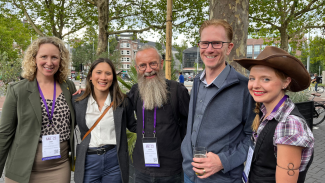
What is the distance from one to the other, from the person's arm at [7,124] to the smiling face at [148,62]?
1276 mm

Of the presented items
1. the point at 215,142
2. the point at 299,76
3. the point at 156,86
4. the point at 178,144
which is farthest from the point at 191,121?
the point at 299,76

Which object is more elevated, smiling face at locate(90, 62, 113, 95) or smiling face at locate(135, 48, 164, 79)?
smiling face at locate(135, 48, 164, 79)

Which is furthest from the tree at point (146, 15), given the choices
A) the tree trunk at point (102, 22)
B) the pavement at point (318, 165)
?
the pavement at point (318, 165)

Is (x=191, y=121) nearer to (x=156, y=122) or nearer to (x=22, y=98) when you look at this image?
(x=156, y=122)

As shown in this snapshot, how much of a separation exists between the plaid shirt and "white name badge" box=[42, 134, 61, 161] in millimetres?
1964

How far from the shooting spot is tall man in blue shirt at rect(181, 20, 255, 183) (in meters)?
1.67

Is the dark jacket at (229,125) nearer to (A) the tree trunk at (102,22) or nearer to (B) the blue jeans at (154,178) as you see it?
(B) the blue jeans at (154,178)

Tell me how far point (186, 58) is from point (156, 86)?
93.3 m

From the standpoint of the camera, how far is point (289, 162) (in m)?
1.31

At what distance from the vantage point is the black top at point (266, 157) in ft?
4.67

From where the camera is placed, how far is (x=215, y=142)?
1738 millimetres

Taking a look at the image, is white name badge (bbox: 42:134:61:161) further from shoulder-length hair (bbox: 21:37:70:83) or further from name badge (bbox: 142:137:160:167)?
name badge (bbox: 142:137:160:167)

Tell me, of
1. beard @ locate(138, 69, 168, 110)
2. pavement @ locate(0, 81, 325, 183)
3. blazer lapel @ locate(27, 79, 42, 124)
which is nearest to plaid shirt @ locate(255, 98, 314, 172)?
beard @ locate(138, 69, 168, 110)

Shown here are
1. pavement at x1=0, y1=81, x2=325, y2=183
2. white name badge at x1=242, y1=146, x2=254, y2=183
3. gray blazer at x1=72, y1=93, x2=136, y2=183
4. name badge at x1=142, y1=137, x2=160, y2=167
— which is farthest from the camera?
pavement at x1=0, y1=81, x2=325, y2=183
